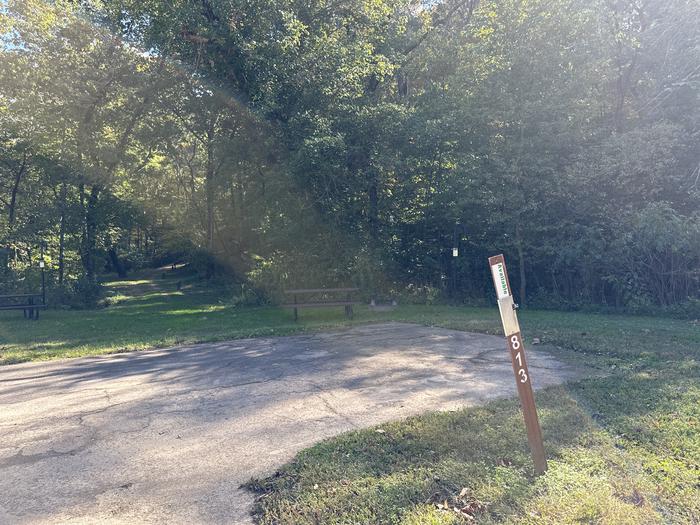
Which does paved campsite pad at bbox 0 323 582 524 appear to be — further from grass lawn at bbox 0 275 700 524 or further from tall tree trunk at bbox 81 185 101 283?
tall tree trunk at bbox 81 185 101 283

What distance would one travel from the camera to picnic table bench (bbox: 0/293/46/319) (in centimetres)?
1529

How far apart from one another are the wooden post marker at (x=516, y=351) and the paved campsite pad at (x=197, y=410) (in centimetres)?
169

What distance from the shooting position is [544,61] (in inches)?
574

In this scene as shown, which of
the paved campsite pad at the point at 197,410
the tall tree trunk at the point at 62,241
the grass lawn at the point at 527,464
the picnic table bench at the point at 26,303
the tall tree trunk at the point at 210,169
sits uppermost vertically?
the tall tree trunk at the point at 210,169

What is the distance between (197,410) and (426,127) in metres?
11.7

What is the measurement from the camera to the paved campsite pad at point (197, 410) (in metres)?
3.72

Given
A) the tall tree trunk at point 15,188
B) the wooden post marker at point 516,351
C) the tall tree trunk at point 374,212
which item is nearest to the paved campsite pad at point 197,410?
the wooden post marker at point 516,351

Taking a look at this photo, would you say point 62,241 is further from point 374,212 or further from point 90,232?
point 374,212

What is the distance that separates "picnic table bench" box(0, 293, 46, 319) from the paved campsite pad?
25.8 feet

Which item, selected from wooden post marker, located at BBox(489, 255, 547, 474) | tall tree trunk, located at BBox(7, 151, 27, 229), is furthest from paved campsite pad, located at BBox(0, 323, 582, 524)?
tall tree trunk, located at BBox(7, 151, 27, 229)

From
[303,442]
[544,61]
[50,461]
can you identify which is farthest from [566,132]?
[50,461]

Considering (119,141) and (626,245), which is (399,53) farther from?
(119,141)

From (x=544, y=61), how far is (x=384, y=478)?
13.7 m

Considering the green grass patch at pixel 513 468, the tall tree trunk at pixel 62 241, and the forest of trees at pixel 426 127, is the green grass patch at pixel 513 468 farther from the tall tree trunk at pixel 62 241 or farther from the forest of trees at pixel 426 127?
the tall tree trunk at pixel 62 241
